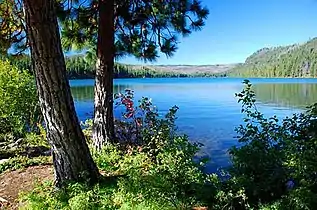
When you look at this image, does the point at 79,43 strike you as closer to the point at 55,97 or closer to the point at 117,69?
the point at 55,97

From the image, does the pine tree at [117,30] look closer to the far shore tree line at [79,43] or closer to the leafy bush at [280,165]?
the far shore tree line at [79,43]

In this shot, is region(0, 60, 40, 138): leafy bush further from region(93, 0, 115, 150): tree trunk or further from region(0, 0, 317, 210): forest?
region(93, 0, 115, 150): tree trunk

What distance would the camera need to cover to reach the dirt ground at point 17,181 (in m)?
3.87

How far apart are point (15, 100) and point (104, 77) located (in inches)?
155

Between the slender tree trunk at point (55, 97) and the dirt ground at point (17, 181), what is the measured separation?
0.60m

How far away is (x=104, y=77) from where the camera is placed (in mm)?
5566

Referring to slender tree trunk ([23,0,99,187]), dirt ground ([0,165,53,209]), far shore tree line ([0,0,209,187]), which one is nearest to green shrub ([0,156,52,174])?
dirt ground ([0,165,53,209])

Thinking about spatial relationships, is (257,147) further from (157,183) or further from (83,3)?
(83,3)

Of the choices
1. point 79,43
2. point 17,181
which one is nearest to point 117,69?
point 79,43

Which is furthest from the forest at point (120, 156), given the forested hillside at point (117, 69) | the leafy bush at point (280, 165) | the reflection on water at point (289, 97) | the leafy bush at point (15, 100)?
the reflection on water at point (289, 97)

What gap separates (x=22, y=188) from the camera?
13.8 feet

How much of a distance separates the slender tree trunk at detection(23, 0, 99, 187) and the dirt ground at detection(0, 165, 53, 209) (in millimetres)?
600

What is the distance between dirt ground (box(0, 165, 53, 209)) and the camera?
387 centimetres

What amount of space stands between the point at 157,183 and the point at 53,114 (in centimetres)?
145
